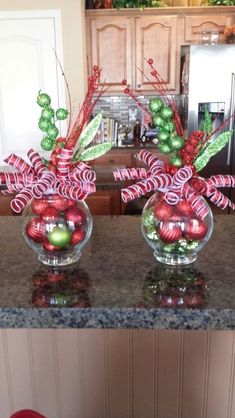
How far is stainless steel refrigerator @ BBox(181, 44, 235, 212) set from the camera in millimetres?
3619

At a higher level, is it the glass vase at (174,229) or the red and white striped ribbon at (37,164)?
the red and white striped ribbon at (37,164)

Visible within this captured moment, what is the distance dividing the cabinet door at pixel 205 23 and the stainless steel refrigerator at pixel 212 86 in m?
0.23

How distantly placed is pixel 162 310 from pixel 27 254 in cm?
40

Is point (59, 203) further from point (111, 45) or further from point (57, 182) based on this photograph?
point (111, 45)

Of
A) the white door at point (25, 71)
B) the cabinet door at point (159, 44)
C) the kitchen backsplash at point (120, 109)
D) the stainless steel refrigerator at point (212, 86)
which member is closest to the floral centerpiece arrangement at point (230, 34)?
the stainless steel refrigerator at point (212, 86)

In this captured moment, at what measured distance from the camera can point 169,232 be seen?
2.77 ft

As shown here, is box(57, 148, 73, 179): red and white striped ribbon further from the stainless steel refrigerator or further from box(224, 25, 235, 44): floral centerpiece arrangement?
box(224, 25, 235, 44): floral centerpiece arrangement

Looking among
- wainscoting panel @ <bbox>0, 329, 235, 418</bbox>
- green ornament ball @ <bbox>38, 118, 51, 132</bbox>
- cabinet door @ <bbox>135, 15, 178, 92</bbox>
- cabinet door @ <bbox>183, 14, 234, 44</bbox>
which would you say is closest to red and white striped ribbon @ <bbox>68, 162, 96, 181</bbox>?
green ornament ball @ <bbox>38, 118, 51, 132</bbox>

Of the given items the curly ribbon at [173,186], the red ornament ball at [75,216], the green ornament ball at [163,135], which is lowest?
the red ornament ball at [75,216]

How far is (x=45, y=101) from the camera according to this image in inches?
32.6

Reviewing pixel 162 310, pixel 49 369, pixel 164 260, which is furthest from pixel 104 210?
pixel 162 310

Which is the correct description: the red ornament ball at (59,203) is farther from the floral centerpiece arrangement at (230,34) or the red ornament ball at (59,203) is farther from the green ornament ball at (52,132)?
the floral centerpiece arrangement at (230,34)

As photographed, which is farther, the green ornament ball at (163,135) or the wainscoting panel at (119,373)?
the wainscoting panel at (119,373)

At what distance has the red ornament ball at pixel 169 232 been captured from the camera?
0.84 metres
